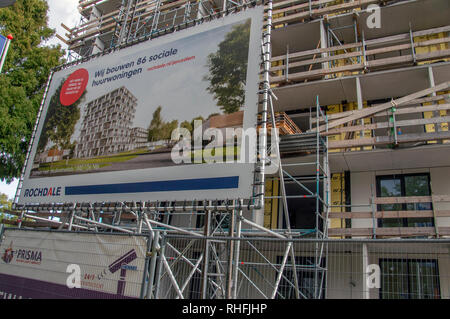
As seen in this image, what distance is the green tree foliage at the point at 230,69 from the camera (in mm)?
7000

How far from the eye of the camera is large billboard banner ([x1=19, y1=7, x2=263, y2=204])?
6738 millimetres

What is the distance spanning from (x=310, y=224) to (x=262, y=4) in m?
14.8

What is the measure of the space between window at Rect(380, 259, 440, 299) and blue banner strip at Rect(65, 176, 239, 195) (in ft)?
9.40

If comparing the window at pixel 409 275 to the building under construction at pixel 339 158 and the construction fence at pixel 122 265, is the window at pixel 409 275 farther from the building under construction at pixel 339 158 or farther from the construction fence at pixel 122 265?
the building under construction at pixel 339 158

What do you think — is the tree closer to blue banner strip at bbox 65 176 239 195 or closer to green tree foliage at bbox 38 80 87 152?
blue banner strip at bbox 65 176 239 195

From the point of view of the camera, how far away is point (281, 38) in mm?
15570

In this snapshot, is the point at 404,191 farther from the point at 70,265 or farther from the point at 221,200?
the point at 70,265

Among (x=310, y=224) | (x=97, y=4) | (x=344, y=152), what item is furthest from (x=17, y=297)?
(x=97, y=4)

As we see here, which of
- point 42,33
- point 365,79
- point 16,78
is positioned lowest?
point 365,79

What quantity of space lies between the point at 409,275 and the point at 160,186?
15.1 feet

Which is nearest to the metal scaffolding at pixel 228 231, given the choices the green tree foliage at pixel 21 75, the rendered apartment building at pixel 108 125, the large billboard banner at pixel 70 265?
the large billboard banner at pixel 70 265

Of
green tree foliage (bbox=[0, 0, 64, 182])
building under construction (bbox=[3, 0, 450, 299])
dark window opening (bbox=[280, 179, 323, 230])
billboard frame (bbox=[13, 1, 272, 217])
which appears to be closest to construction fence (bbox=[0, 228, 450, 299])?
billboard frame (bbox=[13, 1, 272, 217])

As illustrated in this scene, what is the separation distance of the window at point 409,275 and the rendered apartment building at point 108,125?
5.78 metres

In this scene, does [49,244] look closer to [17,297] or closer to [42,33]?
[17,297]
